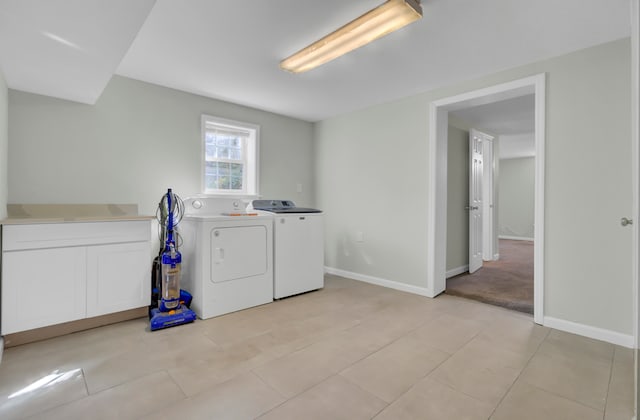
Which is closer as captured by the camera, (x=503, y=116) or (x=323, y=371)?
(x=323, y=371)

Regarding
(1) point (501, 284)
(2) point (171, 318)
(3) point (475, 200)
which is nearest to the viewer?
(2) point (171, 318)

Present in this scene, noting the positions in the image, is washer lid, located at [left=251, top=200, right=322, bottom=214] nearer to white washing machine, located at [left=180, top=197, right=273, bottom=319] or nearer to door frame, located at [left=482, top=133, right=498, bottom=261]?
white washing machine, located at [left=180, top=197, right=273, bottom=319]

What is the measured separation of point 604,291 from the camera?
8.02 ft

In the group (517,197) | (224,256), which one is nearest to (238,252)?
(224,256)

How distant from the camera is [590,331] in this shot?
2.48m

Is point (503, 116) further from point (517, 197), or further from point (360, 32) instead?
point (517, 197)

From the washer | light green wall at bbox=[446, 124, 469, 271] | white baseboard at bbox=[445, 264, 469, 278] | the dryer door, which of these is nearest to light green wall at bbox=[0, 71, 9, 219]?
the dryer door

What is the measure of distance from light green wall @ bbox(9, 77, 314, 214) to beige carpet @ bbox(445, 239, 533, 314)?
136 inches

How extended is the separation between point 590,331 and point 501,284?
153 centimetres

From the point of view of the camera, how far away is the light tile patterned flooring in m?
1.59

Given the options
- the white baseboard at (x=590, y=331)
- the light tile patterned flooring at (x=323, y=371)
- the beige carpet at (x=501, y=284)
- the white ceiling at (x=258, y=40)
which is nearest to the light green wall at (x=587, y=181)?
the white baseboard at (x=590, y=331)

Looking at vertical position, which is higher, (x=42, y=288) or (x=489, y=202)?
(x=489, y=202)

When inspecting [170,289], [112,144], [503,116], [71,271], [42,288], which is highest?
[503,116]

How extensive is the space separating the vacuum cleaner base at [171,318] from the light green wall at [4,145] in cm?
136
